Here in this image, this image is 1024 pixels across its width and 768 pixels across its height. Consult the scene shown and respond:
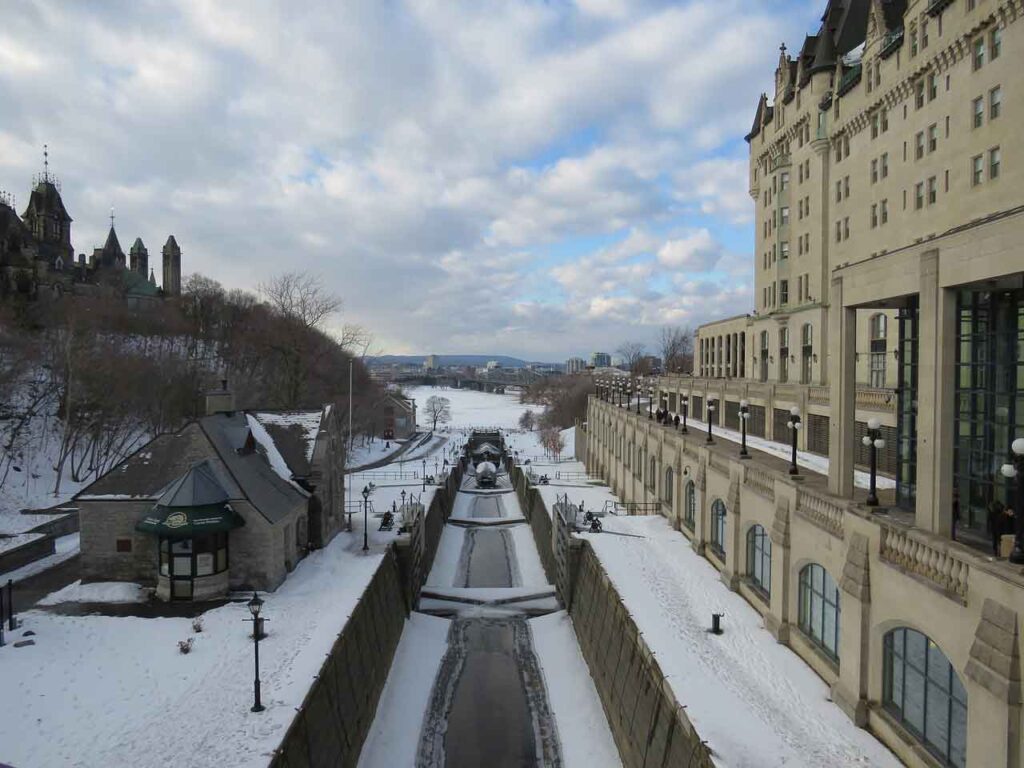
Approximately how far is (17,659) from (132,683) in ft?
12.1

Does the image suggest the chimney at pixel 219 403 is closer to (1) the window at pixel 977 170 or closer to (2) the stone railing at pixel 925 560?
(2) the stone railing at pixel 925 560

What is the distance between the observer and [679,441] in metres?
32.0

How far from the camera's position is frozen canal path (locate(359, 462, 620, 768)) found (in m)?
19.4

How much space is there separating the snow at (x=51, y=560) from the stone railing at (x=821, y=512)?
90.3 ft

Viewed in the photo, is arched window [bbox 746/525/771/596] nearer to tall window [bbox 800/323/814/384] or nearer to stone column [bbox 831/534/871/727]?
stone column [bbox 831/534/871/727]

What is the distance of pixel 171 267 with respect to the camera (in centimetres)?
11581

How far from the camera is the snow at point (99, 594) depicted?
2142cm

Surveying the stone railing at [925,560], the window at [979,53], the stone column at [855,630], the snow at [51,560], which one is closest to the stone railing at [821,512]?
the stone column at [855,630]

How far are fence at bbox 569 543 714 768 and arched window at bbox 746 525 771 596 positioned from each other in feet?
15.4

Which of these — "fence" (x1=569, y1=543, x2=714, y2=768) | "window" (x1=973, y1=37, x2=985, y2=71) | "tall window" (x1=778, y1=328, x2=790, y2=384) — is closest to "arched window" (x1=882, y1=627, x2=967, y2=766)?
"fence" (x1=569, y1=543, x2=714, y2=768)

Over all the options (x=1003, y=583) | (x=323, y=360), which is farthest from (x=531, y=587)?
(x=323, y=360)

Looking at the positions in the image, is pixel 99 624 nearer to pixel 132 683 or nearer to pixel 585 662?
pixel 132 683

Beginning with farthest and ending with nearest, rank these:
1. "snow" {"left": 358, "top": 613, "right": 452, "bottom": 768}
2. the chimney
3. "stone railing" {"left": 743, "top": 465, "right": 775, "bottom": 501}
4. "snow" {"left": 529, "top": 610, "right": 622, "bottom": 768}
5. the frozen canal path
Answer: the chimney → "stone railing" {"left": 743, "top": 465, "right": 775, "bottom": 501} → the frozen canal path → "snow" {"left": 529, "top": 610, "right": 622, "bottom": 768} → "snow" {"left": 358, "top": 613, "right": 452, "bottom": 768}

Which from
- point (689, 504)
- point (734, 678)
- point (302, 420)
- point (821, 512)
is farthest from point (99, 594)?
point (689, 504)
